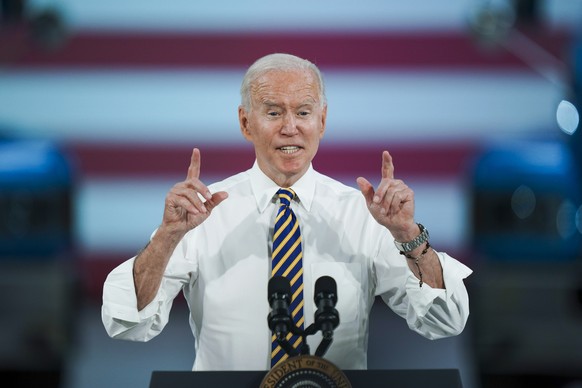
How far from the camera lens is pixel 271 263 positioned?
2.13 meters

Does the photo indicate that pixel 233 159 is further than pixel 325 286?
Yes

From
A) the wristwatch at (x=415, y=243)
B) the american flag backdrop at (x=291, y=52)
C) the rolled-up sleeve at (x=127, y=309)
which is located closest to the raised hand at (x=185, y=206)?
the rolled-up sleeve at (x=127, y=309)

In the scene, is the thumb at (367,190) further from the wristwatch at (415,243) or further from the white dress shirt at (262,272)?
the white dress shirt at (262,272)

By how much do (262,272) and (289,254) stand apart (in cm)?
8

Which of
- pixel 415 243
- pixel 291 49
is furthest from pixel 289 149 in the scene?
pixel 291 49

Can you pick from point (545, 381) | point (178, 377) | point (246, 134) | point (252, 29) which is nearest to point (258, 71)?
point (246, 134)

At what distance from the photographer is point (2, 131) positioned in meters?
4.69

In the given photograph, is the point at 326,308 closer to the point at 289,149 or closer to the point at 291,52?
the point at 289,149

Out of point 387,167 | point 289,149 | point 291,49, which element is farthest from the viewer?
point 291,49

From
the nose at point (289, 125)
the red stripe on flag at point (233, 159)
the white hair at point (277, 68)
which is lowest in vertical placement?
the nose at point (289, 125)

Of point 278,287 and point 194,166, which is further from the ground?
point 194,166

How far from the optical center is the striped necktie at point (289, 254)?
82.5 inches

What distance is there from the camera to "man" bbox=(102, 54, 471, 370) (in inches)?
77.2

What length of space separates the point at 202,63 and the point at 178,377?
316cm
